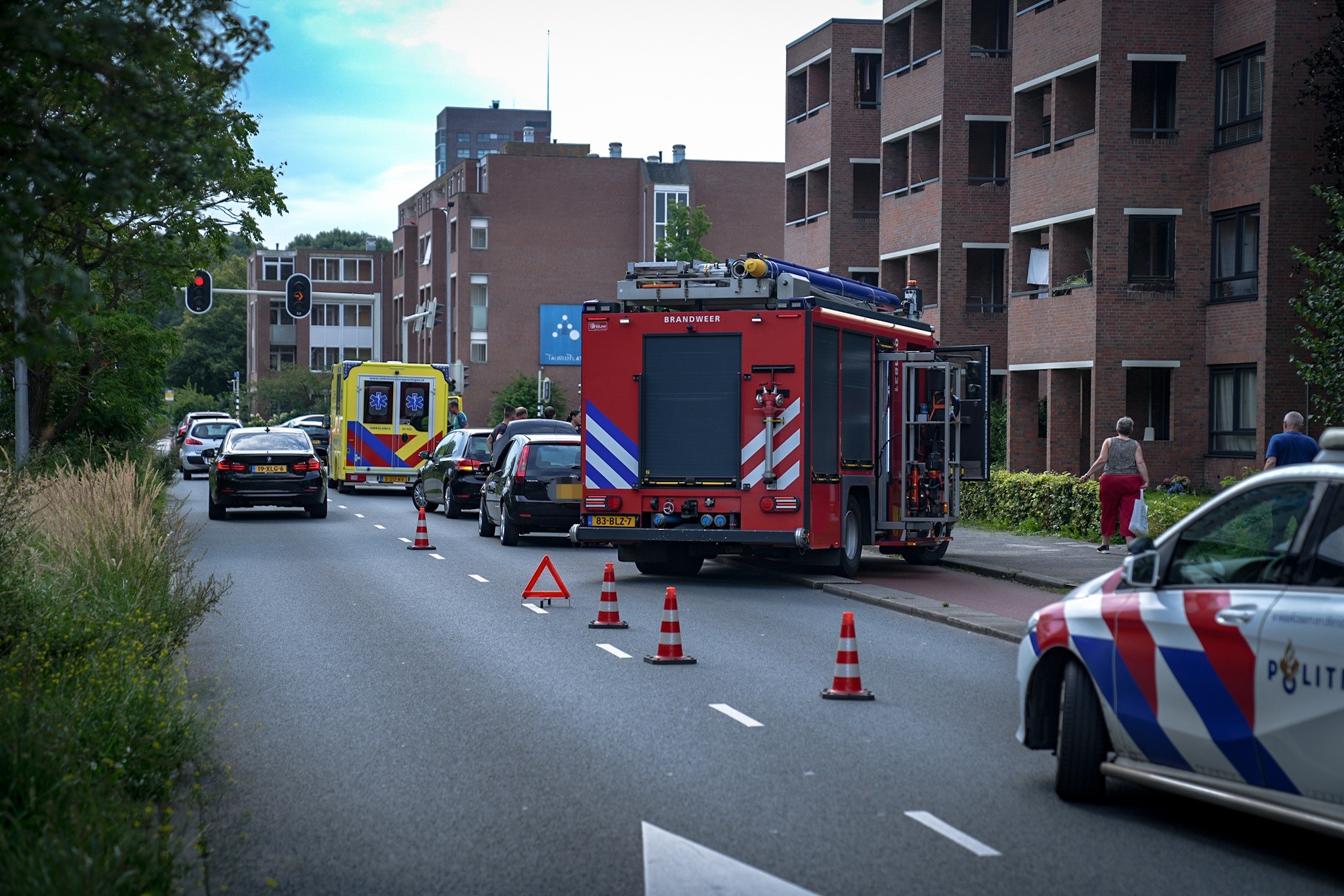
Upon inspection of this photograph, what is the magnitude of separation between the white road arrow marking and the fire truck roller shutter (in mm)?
10629

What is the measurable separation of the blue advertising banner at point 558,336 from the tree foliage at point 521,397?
1332 cm

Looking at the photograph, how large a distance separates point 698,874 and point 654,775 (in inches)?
67.6

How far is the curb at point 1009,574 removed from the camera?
1677cm

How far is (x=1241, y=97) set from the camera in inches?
1179

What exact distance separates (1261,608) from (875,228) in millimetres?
39938

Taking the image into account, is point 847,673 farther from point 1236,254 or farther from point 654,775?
point 1236,254

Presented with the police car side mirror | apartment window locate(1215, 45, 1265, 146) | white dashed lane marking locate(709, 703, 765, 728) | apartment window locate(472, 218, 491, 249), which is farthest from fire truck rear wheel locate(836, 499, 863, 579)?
apartment window locate(472, 218, 491, 249)

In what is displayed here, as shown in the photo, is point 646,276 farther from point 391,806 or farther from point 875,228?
point 875,228

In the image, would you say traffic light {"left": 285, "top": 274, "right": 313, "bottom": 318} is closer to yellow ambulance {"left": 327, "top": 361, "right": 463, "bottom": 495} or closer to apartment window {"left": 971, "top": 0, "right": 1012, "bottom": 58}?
yellow ambulance {"left": 327, "top": 361, "right": 463, "bottom": 495}

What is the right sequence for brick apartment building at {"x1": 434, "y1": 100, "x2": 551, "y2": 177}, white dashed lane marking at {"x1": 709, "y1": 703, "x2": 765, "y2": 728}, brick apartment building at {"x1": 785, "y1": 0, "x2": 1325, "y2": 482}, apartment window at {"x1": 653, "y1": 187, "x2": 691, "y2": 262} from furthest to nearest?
1. brick apartment building at {"x1": 434, "y1": 100, "x2": 551, "y2": 177}
2. apartment window at {"x1": 653, "y1": 187, "x2": 691, "y2": 262}
3. brick apartment building at {"x1": 785, "y1": 0, "x2": 1325, "y2": 482}
4. white dashed lane marking at {"x1": 709, "y1": 703, "x2": 765, "y2": 728}

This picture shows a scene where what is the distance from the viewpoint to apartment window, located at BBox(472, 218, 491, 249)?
3211 inches

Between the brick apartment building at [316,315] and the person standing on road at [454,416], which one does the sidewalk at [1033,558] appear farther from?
the brick apartment building at [316,315]

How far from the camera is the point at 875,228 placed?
45.2 metres

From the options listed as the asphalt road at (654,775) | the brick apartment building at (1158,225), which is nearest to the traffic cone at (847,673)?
the asphalt road at (654,775)
